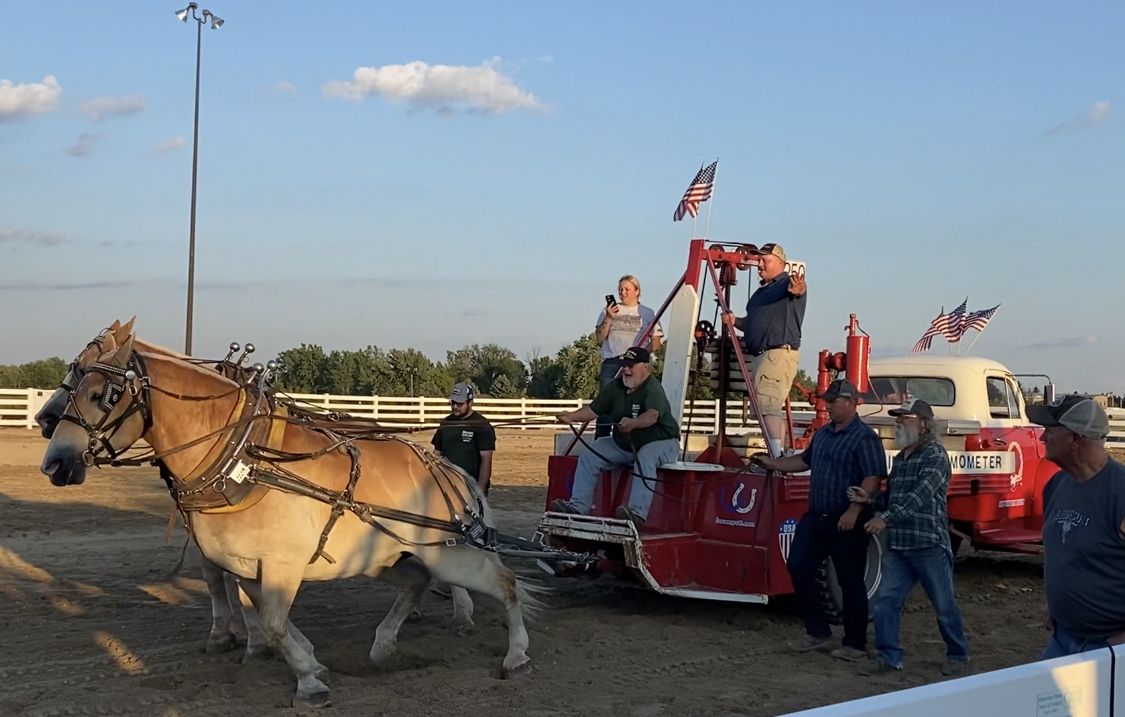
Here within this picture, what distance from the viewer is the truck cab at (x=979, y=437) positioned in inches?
414

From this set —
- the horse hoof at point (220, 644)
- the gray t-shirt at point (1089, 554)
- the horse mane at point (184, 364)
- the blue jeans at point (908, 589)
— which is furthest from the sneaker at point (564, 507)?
the gray t-shirt at point (1089, 554)

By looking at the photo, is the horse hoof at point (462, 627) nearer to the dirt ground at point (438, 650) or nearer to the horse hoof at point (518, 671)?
the dirt ground at point (438, 650)

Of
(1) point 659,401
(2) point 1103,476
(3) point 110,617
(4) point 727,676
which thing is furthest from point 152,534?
(2) point 1103,476

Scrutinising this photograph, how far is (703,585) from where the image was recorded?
8641 millimetres

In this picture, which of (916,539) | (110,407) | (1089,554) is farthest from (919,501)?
(110,407)

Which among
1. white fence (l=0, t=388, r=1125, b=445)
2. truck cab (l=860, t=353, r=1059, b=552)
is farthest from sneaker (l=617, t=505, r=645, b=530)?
white fence (l=0, t=388, r=1125, b=445)

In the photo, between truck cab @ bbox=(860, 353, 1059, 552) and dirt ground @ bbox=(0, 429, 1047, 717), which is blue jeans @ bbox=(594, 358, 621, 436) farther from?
truck cab @ bbox=(860, 353, 1059, 552)

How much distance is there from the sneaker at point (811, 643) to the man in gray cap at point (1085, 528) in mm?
3277

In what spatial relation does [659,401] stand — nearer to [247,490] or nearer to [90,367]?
[247,490]

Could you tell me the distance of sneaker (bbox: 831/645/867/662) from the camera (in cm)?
784

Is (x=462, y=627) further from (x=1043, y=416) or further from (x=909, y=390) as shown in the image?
(x=909, y=390)

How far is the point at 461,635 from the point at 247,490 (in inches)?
97.4

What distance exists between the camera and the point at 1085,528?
4.70m

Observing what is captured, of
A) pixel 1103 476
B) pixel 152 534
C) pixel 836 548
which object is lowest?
pixel 152 534
